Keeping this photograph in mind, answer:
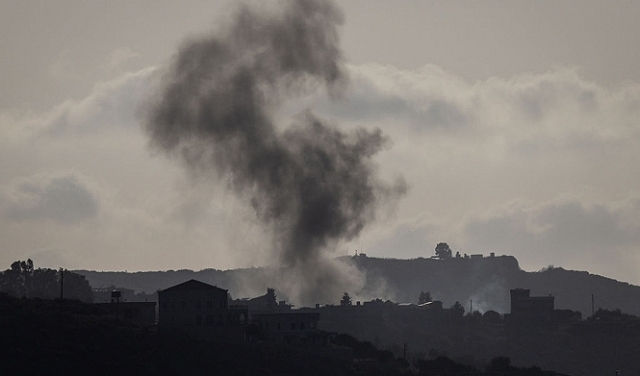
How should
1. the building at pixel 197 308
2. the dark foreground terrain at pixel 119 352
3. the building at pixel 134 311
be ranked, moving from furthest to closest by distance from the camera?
the building at pixel 134 311, the building at pixel 197 308, the dark foreground terrain at pixel 119 352

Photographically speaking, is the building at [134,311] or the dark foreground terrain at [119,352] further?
the building at [134,311]

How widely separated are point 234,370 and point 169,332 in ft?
38.2

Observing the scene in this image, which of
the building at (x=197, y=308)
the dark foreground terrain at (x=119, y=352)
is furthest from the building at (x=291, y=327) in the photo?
the building at (x=197, y=308)

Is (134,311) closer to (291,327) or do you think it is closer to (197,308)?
(197,308)

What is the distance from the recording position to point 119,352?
136125 millimetres

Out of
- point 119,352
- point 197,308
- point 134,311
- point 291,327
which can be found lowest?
point 119,352

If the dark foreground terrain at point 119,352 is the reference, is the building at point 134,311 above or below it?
above

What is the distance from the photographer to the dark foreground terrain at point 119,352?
13088 cm

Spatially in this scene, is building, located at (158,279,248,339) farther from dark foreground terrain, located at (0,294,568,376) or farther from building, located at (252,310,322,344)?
dark foreground terrain, located at (0,294,568,376)

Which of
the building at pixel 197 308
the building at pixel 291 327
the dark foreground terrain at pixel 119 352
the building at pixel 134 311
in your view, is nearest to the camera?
the dark foreground terrain at pixel 119 352

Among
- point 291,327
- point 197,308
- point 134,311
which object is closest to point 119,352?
point 197,308

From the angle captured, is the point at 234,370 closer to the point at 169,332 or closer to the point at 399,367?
the point at 169,332

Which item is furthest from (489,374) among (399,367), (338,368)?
(338,368)

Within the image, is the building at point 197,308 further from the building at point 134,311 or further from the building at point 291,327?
the building at point 291,327
